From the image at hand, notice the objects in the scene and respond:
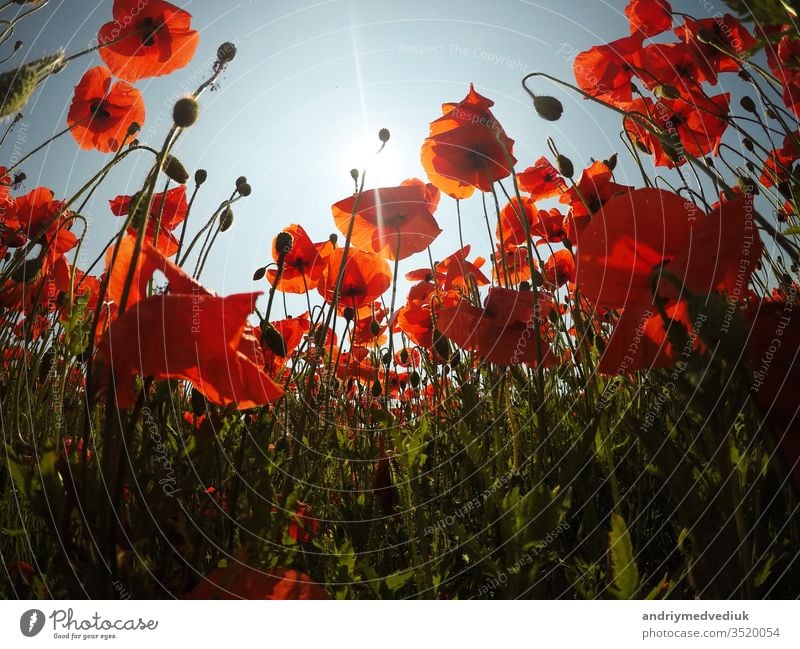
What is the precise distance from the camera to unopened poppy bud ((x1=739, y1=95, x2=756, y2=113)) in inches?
62.8

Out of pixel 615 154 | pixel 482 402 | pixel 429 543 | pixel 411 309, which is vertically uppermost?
pixel 615 154

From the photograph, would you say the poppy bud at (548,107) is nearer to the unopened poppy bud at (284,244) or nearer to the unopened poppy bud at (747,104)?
the unopened poppy bud at (284,244)

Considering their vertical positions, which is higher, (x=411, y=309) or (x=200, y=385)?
(x=411, y=309)

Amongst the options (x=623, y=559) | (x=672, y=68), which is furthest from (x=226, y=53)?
(x=672, y=68)

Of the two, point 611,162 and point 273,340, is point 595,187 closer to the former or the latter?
point 611,162

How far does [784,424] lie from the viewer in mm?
516

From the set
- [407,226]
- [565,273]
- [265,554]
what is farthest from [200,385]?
[565,273]

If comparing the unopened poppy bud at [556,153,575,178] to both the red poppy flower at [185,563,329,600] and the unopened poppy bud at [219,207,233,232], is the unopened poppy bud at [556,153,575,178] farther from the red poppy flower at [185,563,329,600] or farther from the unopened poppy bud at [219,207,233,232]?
the red poppy flower at [185,563,329,600]

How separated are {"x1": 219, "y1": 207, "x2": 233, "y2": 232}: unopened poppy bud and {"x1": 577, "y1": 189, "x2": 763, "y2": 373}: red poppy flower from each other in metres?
0.98

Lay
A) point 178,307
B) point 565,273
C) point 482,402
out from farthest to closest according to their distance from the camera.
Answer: point 565,273 < point 482,402 < point 178,307

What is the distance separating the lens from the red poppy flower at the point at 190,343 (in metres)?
0.47

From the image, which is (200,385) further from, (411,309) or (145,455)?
(411,309)

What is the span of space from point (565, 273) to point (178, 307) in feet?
5.79

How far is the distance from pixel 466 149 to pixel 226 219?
0.72m
